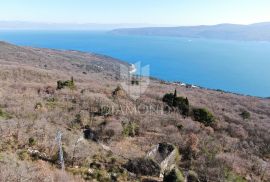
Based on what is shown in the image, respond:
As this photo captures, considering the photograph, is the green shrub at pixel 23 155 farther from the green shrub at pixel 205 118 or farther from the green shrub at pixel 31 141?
the green shrub at pixel 205 118

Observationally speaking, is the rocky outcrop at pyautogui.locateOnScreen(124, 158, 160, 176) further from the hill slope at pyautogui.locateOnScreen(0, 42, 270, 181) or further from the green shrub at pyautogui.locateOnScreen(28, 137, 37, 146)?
the green shrub at pyautogui.locateOnScreen(28, 137, 37, 146)

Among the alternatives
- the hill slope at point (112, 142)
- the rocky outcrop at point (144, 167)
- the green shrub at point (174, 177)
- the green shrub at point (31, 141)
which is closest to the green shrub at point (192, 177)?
the hill slope at point (112, 142)

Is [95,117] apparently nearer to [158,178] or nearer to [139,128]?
[139,128]

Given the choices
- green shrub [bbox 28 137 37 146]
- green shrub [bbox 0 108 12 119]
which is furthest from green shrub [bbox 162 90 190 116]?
green shrub [bbox 28 137 37 146]

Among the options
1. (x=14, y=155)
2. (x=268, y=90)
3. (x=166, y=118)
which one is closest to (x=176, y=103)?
(x=166, y=118)

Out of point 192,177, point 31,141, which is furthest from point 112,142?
point 192,177

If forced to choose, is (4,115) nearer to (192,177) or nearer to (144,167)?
(144,167)

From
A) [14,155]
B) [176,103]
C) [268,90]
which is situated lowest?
[268,90]

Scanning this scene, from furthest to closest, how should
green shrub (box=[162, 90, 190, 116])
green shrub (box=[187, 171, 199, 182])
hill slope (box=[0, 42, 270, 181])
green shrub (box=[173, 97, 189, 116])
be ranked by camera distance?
green shrub (box=[162, 90, 190, 116])
green shrub (box=[173, 97, 189, 116])
green shrub (box=[187, 171, 199, 182])
hill slope (box=[0, 42, 270, 181])
